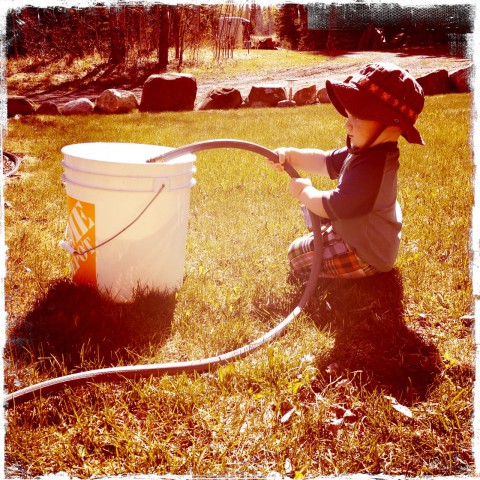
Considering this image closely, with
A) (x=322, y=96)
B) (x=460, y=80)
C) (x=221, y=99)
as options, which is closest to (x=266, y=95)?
(x=221, y=99)

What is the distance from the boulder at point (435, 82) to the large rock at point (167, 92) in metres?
5.36

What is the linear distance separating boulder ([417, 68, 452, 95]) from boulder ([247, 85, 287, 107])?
3.32m

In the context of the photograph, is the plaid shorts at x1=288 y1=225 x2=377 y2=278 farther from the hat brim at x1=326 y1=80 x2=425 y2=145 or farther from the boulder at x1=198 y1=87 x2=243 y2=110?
the boulder at x1=198 y1=87 x2=243 y2=110

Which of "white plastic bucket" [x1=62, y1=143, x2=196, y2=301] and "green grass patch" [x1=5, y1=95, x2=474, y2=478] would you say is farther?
"white plastic bucket" [x1=62, y1=143, x2=196, y2=301]

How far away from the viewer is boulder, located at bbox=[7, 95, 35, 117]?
28.4 ft

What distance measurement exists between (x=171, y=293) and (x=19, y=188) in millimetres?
2372

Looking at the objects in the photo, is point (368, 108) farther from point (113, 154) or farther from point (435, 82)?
point (435, 82)

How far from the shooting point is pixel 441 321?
2396mm

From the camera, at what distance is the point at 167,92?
9750mm

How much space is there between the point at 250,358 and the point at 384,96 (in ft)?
4.14

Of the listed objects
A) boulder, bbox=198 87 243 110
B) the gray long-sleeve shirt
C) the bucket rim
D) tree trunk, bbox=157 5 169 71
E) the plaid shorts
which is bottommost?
the plaid shorts

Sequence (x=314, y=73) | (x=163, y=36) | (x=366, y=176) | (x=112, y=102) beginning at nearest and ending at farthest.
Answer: (x=366, y=176) → (x=112, y=102) → (x=163, y=36) → (x=314, y=73)

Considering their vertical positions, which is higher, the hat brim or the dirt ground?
the dirt ground

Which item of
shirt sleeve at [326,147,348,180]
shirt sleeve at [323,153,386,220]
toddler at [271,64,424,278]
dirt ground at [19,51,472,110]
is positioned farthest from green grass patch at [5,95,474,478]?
dirt ground at [19,51,472,110]
